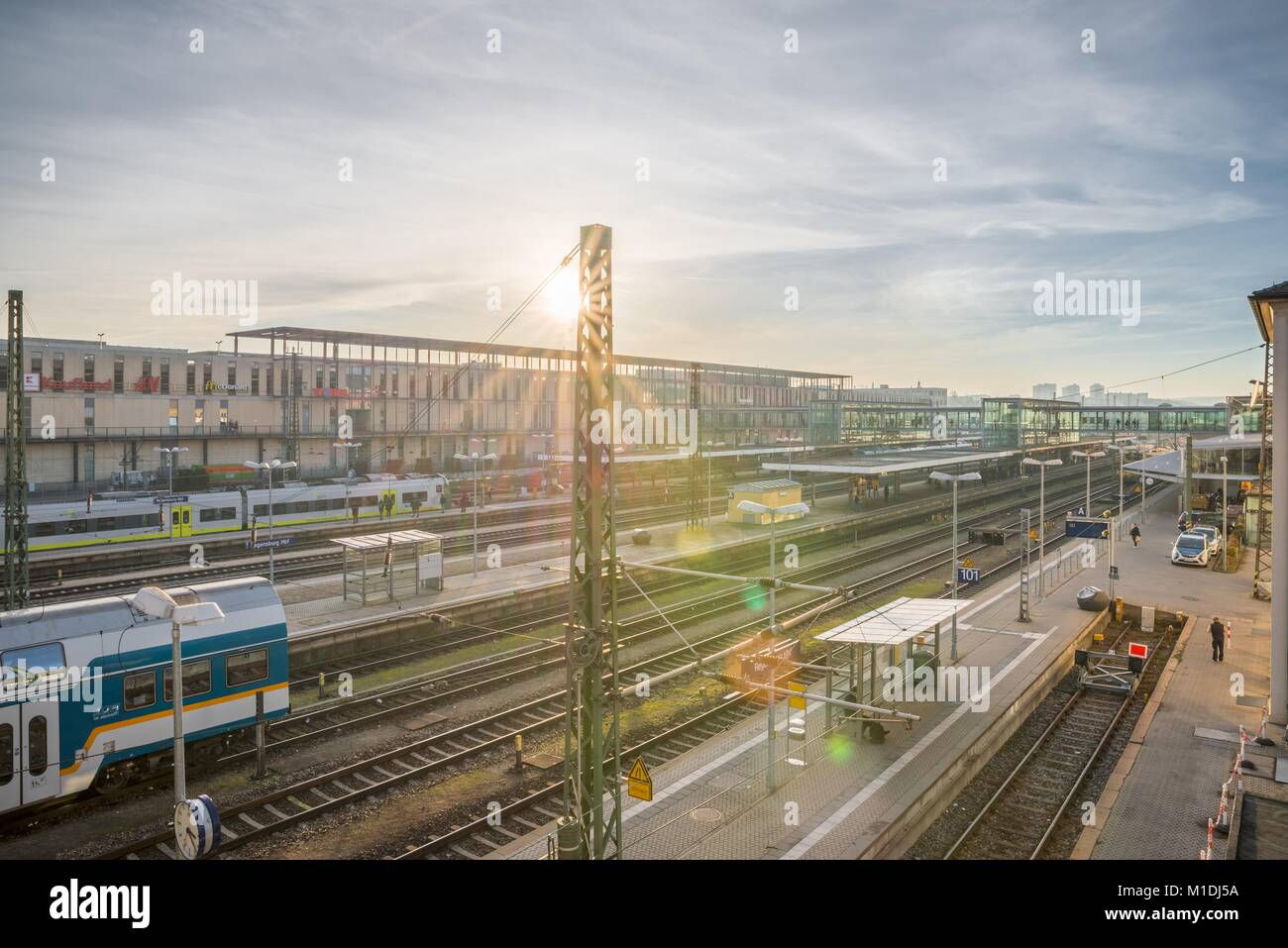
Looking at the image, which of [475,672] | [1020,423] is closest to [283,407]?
[475,672]

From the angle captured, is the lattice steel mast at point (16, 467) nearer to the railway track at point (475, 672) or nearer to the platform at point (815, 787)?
the railway track at point (475, 672)

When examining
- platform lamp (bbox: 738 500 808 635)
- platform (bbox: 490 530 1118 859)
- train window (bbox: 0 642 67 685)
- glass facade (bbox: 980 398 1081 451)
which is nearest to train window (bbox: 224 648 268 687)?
train window (bbox: 0 642 67 685)

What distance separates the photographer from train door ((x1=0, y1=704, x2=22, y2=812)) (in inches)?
527

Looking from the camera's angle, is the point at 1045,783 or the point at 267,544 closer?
the point at 1045,783

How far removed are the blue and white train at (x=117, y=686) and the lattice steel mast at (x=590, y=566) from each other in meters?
8.49

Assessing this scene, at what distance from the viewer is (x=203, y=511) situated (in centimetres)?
4125

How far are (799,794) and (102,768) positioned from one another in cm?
1263

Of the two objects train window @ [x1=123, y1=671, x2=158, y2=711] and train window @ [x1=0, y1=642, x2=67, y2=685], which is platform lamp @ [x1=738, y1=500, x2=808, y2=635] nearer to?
train window @ [x1=123, y1=671, x2=158, y2=711]

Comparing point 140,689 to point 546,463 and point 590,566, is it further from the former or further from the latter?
point 546,463

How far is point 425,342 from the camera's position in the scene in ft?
237

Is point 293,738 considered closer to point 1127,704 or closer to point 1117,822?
point 1117,822

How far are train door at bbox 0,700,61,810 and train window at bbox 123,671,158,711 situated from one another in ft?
3.83

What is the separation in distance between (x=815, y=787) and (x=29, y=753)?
44.5ft
